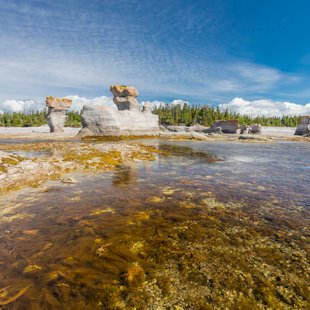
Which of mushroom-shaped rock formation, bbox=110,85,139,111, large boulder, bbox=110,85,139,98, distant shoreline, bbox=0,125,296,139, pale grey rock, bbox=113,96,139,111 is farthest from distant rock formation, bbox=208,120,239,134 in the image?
large boulder, bbox=110,85,139,98

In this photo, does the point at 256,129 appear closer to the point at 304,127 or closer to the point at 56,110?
the point at 304,127

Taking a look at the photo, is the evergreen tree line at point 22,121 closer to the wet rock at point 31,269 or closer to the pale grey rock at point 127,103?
the pale grey rock at point 127,103

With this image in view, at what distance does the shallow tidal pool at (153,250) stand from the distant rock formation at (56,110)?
53.2m

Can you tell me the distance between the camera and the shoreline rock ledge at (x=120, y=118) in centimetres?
4359

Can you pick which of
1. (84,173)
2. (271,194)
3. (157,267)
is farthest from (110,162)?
(157,267)

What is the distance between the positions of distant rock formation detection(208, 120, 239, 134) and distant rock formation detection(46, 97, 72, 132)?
183 ft

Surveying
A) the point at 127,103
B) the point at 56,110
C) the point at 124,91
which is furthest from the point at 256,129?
the point at 56,110

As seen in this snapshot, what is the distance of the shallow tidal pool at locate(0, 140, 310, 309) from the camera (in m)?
3.59

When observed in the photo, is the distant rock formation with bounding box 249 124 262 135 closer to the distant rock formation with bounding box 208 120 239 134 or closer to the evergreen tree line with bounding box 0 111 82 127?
the distant rock formation with bounding box 208 120 239 134

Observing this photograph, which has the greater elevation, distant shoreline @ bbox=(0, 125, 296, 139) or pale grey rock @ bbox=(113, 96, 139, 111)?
pale grey rock @ bbox=(113, 96, 139, 111)

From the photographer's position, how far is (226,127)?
87.2m

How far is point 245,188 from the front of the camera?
1009 centimetres

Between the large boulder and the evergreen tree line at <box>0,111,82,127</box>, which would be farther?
the evergreen tree line at <box>0,111,82,127</box>

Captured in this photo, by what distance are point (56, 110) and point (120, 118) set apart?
71.2 ft
